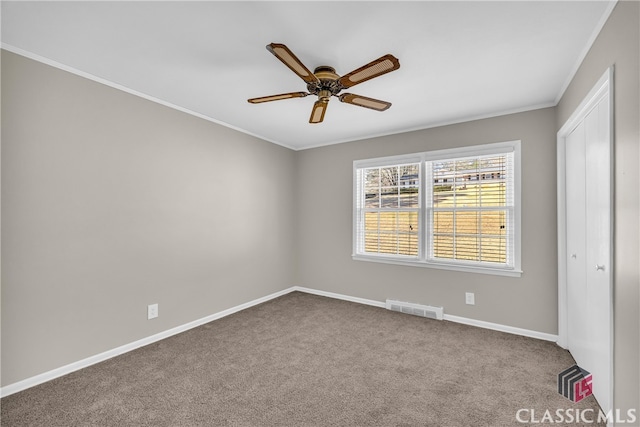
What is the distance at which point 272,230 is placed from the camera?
4.54 metres

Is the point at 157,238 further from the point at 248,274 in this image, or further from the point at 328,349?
the point at 328,349

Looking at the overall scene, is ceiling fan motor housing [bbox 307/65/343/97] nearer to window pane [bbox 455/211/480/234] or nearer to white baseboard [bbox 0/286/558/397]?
window pane [bbox 455/211/480/234]

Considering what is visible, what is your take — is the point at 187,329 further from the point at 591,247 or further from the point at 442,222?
the point at 591,247

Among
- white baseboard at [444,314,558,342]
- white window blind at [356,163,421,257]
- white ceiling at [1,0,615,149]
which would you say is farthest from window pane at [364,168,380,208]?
white baseboard at [444,314,558,342]

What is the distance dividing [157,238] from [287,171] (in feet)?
7.67

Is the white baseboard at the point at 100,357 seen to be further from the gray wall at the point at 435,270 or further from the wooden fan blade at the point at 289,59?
the wooden fan blade at the point at 289,59

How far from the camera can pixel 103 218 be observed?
8.55 feet

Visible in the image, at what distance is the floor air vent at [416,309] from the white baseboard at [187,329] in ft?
0.36

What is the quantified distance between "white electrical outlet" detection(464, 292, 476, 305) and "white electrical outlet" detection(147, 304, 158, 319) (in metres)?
3.48

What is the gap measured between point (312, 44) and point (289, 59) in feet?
1.28

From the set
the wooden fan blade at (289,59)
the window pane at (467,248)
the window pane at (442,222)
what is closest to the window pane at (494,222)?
the window pane at (467,248)

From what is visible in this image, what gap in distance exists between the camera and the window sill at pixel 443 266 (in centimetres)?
326

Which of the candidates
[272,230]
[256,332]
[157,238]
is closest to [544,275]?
[256,332]

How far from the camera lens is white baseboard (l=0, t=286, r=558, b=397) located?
2186 millimetres
